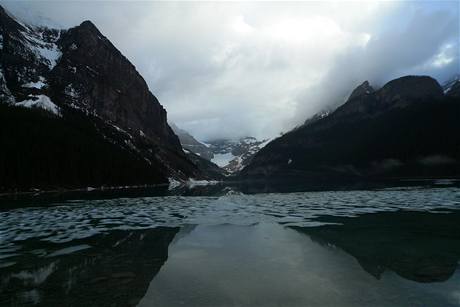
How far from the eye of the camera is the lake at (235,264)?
14633mm

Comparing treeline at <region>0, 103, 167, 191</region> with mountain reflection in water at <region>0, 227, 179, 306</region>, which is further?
treeline at <region>0, 103, 167, 191</region>

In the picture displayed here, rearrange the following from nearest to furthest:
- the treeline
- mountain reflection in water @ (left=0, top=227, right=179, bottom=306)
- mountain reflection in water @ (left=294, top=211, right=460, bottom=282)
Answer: mountain reflection in water @ (left=0, top=227, right=179, bottom=306) < mountain reflection in water @ (left=294, top=211, right=460, bottom=282) < the treeline

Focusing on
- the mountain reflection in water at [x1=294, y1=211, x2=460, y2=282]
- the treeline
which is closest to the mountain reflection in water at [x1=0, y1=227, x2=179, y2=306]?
the mountain reflection in water at [x1=294, y1=211, x2=460, y2=282]

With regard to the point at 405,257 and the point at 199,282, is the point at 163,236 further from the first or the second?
the point at 405,257

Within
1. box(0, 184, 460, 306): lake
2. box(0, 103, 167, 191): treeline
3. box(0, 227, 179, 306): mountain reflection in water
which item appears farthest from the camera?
box(0, 103, 167, 191): treeline

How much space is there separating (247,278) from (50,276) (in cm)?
848

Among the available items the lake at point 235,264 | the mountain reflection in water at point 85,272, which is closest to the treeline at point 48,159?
the lake at point 235,264

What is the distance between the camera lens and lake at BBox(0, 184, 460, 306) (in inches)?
576

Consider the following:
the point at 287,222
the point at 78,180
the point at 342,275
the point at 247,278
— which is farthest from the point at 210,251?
the point at 78,180

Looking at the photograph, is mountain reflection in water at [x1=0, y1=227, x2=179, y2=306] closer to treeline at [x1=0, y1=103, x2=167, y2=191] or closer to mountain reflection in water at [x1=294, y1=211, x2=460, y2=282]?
mountain reflection in water at [x1=294, y1=211, x2=460, y2=282]

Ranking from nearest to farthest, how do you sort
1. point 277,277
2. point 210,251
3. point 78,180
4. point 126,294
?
point 126,294, point 277,277, point 210,251, point 78,180

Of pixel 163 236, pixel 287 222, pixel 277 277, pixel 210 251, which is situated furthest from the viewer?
pixel 287 222

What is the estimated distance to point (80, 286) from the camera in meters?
16.3

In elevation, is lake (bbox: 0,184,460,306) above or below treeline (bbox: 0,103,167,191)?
below
